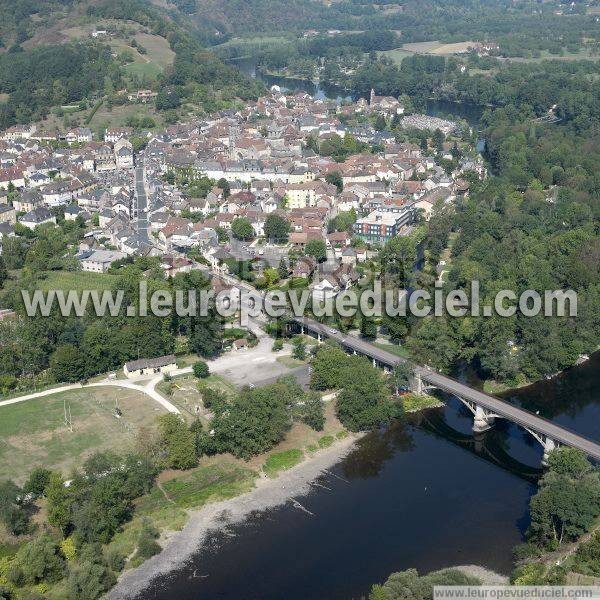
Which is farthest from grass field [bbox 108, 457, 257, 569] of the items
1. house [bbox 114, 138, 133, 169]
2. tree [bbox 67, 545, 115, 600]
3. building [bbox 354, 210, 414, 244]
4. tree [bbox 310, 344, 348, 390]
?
house [bbox 114, 138, 133, 169]

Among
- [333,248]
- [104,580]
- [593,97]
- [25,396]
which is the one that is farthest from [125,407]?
[593,97]

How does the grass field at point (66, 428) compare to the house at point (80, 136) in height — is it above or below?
below

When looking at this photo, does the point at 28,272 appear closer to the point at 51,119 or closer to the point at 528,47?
the point at 51,119

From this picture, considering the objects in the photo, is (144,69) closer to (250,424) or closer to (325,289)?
(325,289)

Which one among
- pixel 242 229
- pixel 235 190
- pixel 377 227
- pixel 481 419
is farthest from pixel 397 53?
pixel 481 419

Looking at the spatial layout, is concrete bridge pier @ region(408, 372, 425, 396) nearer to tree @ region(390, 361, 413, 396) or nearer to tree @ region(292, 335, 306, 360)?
tree @ region(390, 361, 413, 396)

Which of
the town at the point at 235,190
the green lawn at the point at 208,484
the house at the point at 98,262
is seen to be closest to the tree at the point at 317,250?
the town at the point at 235,190

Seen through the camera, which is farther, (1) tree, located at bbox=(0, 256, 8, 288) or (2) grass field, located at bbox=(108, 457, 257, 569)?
(1) tree, located at bbox=(0, 256, 8, 288)

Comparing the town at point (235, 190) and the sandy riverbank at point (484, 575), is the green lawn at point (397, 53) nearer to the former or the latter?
the town at point (235, 190)
